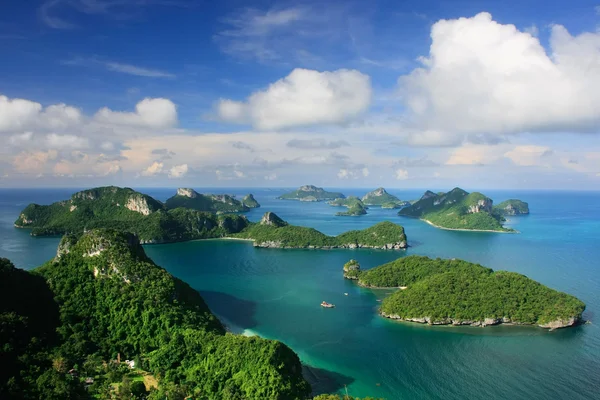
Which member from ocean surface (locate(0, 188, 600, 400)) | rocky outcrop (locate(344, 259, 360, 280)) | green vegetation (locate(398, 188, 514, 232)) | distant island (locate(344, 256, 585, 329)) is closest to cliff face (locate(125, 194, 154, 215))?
ocean surface (locate(0, 188, 600, 400))

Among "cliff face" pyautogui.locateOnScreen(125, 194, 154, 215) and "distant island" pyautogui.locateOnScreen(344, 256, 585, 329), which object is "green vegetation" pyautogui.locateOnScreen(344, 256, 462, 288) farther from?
"cliff face" pyautogui.locateOnScreen(125, 194, 154, 215)

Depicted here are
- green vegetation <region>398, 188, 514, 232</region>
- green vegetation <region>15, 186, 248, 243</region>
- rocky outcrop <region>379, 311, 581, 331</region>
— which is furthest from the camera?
green vegetation <region>398, 188, 514, 232</region>

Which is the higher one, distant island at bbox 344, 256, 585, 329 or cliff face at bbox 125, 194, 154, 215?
cliff face at bbox 125, 194, 154, 215

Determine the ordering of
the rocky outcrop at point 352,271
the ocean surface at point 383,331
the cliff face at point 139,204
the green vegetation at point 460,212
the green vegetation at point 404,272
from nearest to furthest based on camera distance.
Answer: the ocean surface at point 383,331 < the green vegetation at point 404,272 < the rocky outcrop at point 352,271 < the cliff face at point 139,204 < the green vegetation at point 460,212

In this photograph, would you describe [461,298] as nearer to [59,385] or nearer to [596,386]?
[596,386]

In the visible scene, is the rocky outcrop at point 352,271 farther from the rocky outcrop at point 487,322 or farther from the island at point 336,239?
the island at point 336,239

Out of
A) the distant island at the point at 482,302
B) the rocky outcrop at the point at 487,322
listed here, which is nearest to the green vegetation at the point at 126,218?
the distant island at the point at 482,302

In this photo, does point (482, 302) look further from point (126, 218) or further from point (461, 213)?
point (126, 218)
